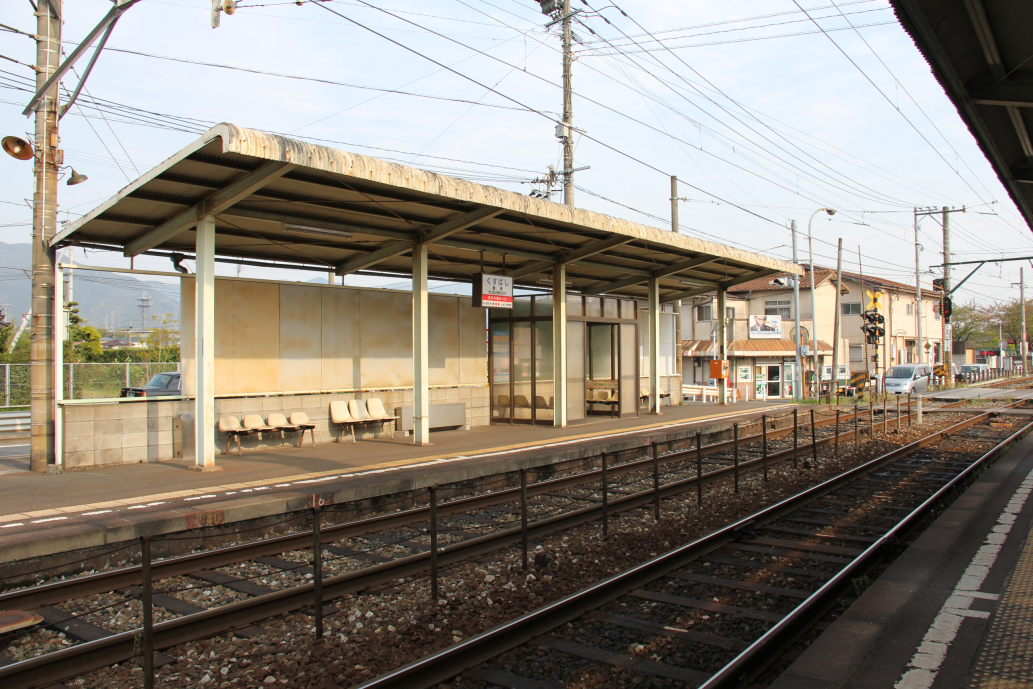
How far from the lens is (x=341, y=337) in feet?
50.5

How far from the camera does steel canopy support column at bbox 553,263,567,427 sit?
57.7 feet

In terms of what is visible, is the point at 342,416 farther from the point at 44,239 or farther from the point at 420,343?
the point at 44,239

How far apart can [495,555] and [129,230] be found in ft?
29.6

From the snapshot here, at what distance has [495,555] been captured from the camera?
7.48 meters

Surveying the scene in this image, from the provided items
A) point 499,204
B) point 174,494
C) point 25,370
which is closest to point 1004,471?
point 499,204

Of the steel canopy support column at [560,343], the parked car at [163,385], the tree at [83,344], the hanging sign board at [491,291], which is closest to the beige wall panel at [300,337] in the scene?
the hanging sign board at [491,291]

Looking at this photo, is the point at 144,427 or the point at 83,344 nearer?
the point at 144,427

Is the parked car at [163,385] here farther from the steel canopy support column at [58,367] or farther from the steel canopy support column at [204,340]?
the steel canopy support column at [204,340]

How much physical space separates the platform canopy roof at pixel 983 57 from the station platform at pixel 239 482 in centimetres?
790

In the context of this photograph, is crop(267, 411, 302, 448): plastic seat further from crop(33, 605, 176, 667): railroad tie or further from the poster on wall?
the poster on wall

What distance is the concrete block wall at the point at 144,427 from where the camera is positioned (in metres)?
11.5

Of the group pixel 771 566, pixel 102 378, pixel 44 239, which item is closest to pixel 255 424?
pixel 102 378

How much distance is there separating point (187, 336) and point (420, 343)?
14.1 ft

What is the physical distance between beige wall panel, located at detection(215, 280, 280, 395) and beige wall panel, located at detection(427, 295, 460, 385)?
417 centimetres
